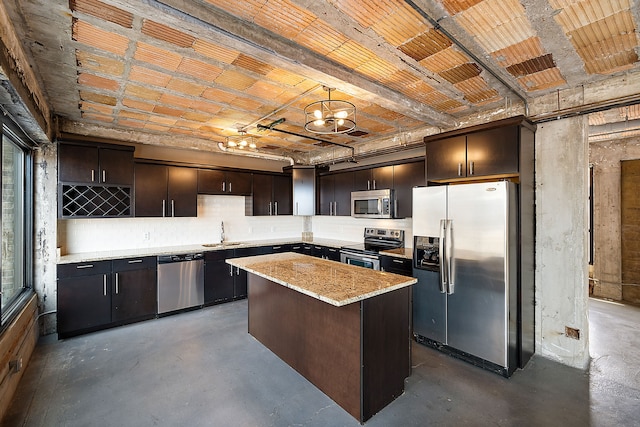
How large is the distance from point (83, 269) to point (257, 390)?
2854 millimetres

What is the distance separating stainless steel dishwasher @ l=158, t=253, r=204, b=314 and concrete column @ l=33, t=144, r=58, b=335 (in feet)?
3.97

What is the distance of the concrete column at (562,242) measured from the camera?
9.55 feet

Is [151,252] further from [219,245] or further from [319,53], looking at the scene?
[319,53]

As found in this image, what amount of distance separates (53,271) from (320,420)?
3817 mm

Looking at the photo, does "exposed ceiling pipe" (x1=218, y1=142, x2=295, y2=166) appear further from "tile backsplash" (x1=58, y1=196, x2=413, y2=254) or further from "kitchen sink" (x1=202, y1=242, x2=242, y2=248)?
"kitchen sink" (x1=202, y1=242, x2=242, y2=248)

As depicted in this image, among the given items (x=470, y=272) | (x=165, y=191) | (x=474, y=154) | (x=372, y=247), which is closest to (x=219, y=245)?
(x=165, y=191)

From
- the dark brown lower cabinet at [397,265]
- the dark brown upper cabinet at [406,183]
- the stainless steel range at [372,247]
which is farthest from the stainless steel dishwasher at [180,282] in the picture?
the dark brown upper cabinet at [406,183]

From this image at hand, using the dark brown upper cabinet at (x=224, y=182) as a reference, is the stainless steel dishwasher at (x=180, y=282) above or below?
below

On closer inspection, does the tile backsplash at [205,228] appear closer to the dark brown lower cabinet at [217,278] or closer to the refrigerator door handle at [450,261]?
the dark brown lower cabinet at [217,278]

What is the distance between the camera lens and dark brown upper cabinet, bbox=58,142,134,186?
379 cm

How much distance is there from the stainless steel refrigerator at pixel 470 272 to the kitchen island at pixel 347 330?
2.69 feet

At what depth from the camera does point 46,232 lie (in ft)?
12.2

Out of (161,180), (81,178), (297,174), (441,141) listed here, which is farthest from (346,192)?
(81,178)

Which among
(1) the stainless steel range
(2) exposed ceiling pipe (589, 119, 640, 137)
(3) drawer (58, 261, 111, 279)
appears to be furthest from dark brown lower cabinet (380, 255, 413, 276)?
(3) drawer (58, 261, 111, 279)
